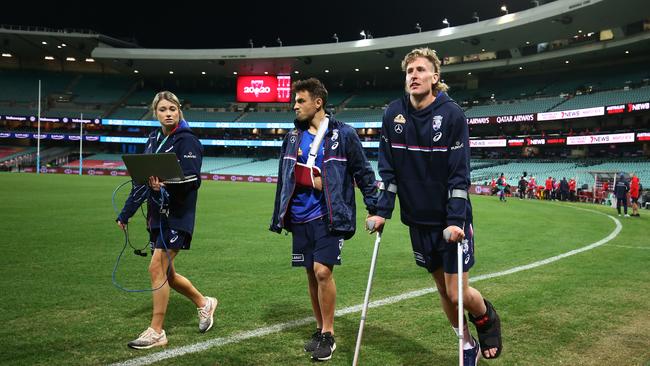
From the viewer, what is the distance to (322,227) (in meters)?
4.39

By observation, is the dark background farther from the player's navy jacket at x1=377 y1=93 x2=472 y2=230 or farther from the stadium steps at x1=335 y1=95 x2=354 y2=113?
the player's navy jacket at x1=377 y1=93 x2=472 y2=230

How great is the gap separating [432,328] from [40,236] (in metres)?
9.09

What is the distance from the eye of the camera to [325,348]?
4.20 meters

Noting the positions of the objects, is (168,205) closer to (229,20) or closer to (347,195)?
(347,195)

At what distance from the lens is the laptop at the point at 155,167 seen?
4188 millimetres

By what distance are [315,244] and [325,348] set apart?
0.87m

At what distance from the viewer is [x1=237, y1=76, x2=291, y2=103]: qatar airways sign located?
66.6 m

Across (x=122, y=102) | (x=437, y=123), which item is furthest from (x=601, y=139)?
(x=122, y=102)

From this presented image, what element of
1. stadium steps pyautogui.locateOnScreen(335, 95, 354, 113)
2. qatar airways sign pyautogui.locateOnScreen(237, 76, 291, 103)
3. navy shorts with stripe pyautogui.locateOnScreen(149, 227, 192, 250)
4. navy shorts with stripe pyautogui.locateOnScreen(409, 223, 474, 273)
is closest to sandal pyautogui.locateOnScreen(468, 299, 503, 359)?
navy shorts with stripe pyautogui.locateOnScreen(409, 223, 474, 273)

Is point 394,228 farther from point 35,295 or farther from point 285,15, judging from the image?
point 285,15

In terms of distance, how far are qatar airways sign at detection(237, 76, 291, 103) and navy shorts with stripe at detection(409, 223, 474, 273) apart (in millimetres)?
63613

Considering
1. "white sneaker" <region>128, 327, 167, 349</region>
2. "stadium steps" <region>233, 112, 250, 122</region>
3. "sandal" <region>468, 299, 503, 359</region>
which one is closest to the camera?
"sandal" <region>468, 299, 503, 359</region>

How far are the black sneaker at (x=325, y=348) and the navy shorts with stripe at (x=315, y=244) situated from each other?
2.02ft

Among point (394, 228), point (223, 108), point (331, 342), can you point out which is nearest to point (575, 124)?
point (394, 228)
